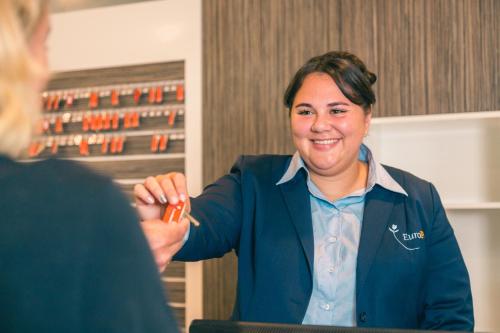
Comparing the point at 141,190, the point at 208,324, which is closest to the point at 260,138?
the point at 141,190

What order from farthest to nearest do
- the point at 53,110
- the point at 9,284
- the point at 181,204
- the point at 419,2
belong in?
Answer: the point at 53,110
the point at 419,2
the point at 181,204
the point at 9,284

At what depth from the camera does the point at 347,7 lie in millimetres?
3631

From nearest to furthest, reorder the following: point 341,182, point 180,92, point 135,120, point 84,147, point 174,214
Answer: point 174,214, point 341,182, point 180,92, point 135,120, point 84,147

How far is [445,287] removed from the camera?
6.67ft

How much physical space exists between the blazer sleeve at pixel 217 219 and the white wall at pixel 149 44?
169cm

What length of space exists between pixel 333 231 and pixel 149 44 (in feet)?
7.80

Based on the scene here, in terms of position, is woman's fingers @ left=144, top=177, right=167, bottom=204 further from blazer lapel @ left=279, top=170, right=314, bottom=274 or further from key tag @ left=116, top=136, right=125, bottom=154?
key tag @ left=116, top=136, right=125, bottom=154

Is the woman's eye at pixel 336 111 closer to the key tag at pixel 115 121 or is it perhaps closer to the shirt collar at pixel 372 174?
the shirt collar at pixel 372 174

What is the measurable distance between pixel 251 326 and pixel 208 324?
0.09 metres

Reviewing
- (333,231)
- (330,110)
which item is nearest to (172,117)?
(330,110)

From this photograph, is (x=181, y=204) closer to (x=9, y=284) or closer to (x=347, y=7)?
(x=9, y=284)

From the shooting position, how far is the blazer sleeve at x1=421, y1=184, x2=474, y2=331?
2.00 meters

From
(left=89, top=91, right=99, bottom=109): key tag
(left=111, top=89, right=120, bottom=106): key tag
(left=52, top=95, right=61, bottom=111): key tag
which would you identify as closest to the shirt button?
(left=111, top=89, right=120, bottom=106): key tag

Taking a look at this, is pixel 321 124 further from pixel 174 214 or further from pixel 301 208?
pixel 174 214
